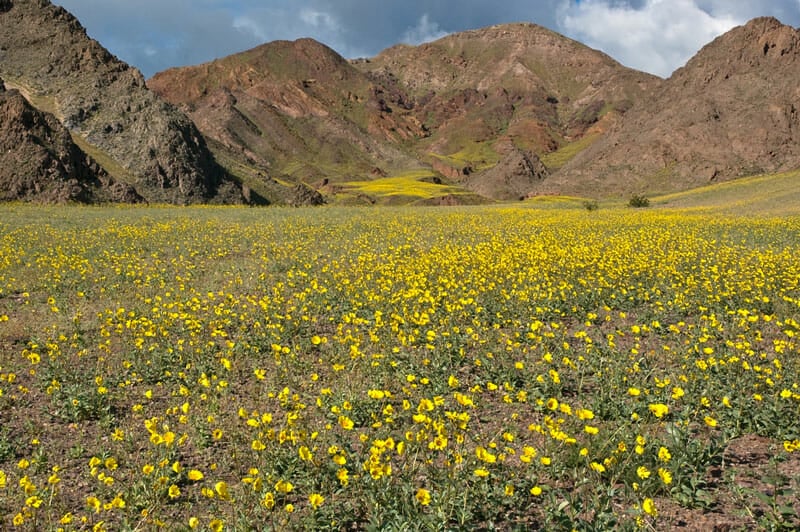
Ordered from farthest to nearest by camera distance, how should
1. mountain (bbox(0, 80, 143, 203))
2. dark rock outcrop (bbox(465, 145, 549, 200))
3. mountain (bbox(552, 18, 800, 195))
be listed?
dark rock outcrop (bbox(465, 145, 549, 200)) < mountain (bbox(552, 18, 800, 195)) < mountain (bbox(0, 80, 143, 203))

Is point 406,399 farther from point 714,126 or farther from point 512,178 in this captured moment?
point 512,178

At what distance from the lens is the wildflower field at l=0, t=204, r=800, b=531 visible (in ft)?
12.9

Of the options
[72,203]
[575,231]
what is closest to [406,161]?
[72,203]

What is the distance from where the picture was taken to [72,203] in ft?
140

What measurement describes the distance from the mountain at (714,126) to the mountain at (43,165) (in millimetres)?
75595

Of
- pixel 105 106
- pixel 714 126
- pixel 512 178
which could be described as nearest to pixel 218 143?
pixel 105 106

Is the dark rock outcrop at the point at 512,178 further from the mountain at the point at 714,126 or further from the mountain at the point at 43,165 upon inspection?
the mountain at the point at 43,165

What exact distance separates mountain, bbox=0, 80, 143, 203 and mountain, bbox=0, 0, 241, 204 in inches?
171

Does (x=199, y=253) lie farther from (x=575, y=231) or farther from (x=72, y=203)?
(x=72, y=203)

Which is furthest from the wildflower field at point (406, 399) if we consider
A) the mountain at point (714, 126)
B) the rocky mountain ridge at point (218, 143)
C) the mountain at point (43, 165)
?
the mountain at point (714, 126)

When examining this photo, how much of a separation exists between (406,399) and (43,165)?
171 ft

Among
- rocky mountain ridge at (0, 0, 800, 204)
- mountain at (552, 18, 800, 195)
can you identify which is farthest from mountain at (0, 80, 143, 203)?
mountain at (552, 18, 800, 195)

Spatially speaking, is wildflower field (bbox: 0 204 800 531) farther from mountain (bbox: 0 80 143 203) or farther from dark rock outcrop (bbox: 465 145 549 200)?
dark rock outcrop (bbox: 465 145 549 200)

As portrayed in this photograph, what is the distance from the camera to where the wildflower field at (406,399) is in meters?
3.94
